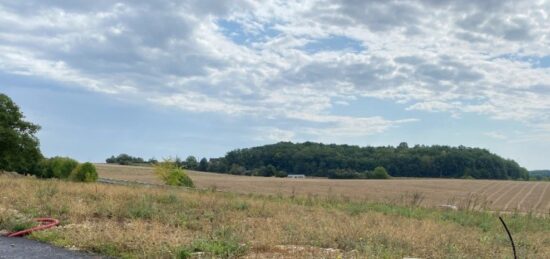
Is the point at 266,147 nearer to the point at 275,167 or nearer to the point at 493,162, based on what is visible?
the point at 275,167

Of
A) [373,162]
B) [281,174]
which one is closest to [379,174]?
[373,162]

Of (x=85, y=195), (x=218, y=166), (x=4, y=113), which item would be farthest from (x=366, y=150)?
(x=85, y=195)

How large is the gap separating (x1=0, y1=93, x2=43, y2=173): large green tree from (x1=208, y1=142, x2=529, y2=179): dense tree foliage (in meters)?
70.7

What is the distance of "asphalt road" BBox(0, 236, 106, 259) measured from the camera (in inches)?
298

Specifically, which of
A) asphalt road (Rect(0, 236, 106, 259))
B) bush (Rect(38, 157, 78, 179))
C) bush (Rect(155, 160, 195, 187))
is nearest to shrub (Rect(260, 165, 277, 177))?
bush (Rect(155, 160, 195, 187))

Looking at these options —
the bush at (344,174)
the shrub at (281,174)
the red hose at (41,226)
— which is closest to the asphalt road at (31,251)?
the red hose at (41,226)

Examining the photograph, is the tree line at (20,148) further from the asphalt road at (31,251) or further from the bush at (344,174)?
the bush at (344,174)

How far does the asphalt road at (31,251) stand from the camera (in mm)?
7559

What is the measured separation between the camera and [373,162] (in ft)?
433

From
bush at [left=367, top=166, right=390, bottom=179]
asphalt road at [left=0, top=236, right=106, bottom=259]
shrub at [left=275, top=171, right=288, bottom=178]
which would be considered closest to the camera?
asphalt road at [left=0, top=236, right=106, bottom=259]

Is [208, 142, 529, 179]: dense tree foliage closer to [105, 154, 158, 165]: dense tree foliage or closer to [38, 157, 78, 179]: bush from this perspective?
[105, 154, 158, 165]: dense tree foliage

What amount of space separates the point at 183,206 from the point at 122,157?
138 m

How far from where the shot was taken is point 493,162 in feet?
441

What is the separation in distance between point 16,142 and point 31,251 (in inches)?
2160
